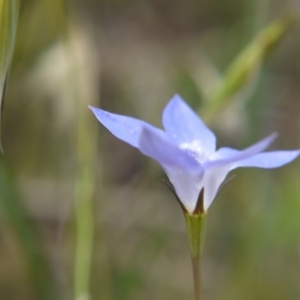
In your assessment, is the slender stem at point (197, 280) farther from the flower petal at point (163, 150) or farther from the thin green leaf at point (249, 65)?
the thin green leaf at point (249, 65)

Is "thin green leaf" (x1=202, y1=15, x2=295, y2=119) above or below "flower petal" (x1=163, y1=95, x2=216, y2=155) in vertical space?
above

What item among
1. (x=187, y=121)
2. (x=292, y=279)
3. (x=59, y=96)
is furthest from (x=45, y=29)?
(x=187, y=121)

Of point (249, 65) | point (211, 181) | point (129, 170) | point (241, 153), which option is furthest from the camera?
point (129, 170)

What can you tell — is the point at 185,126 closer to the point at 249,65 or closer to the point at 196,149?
the point at 196,149

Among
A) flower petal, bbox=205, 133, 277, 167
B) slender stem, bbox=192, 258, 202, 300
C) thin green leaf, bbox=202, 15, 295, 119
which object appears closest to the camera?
flower petal, bbox=205, 133, 277, 167

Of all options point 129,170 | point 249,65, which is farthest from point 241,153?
point 129,170

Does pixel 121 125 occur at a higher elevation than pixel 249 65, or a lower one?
lower

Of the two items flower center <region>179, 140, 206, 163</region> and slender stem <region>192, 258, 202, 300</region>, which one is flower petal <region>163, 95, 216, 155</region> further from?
slender stem <region>192, 258, 202, 300</region>

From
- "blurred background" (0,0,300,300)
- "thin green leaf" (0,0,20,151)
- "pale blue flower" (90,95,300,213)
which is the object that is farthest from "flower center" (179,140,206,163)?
"blurred background" (0,0,300,300)
